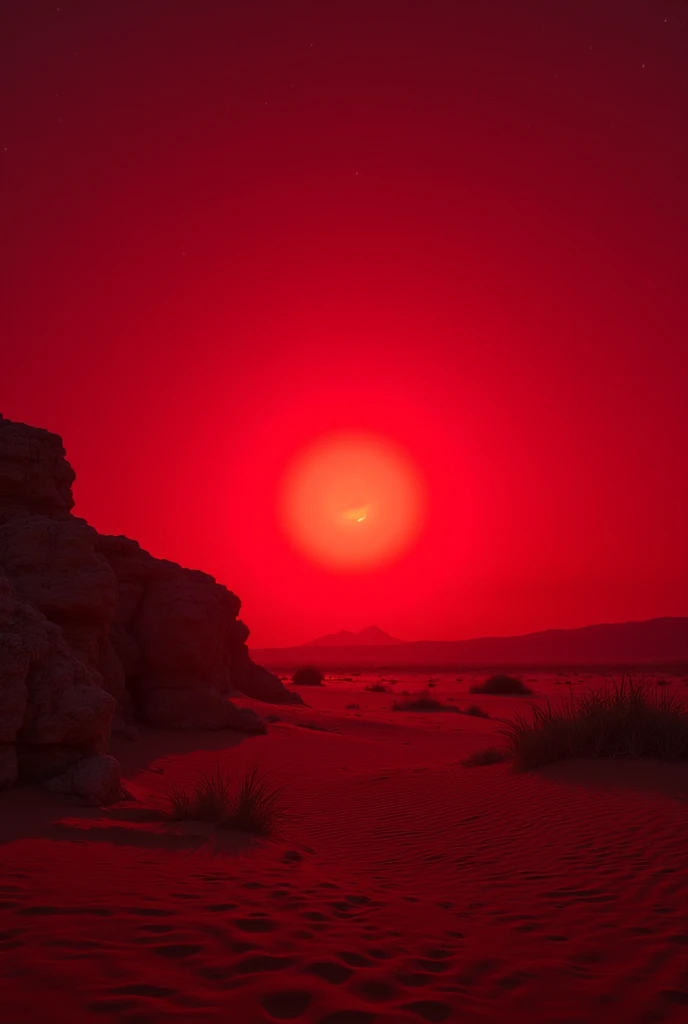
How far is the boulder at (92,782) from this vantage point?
29.7 feet

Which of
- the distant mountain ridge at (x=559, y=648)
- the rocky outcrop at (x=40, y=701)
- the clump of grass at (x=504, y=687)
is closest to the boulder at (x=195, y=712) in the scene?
the rocky outcrop at (x=40, y=701)

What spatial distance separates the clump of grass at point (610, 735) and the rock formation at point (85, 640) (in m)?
7.75

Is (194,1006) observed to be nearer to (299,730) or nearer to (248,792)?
(248,792)

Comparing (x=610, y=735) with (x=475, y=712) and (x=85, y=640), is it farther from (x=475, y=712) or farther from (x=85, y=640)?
(x=475, y=712)

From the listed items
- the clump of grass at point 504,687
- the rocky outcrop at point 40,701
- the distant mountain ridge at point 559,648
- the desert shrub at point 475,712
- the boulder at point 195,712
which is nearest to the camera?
the rocky outcrop at point 40,701

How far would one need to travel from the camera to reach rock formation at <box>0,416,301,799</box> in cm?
946

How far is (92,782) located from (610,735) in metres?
9.16

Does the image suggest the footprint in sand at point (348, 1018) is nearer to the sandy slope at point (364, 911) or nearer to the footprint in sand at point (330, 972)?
the sandy slope at point (364, 911)

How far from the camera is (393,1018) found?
393 centimetres

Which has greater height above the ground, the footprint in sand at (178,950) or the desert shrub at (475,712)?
the footprint in sand at (178,950)

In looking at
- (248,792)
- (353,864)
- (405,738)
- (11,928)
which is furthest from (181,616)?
(11,928)

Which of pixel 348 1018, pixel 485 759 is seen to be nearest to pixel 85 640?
pixel 485 759

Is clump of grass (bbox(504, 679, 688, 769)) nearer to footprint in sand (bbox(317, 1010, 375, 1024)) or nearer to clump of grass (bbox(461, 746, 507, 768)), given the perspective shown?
clump of grass (bbox(461, 746, 507, 768))

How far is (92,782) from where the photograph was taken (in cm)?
915
